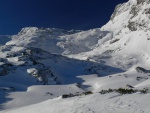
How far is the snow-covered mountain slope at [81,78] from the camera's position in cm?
2111

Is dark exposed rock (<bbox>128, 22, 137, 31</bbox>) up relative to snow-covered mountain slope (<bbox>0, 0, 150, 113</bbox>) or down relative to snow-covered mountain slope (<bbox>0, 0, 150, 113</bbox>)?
up

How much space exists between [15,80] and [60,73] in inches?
661

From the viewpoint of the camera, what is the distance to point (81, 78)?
7631 cm

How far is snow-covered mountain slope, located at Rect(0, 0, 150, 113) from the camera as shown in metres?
21.1

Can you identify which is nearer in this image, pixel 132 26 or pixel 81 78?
pixel 81 78

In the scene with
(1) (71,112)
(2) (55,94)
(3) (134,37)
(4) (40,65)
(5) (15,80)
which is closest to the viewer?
(1) (71,112)

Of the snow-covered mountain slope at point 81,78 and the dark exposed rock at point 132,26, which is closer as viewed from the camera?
the snow-covered mountain slope at point 81,78

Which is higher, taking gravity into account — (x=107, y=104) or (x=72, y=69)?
(x=72, y=69)

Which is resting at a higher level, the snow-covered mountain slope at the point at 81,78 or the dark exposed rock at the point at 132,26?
the dark exposed rock at the point at 132,26

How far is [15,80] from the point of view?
214ft

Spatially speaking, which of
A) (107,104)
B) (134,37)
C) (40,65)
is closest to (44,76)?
(40,65)

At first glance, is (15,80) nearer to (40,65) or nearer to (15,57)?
(40,65)

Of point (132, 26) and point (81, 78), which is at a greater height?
point (132, 26)

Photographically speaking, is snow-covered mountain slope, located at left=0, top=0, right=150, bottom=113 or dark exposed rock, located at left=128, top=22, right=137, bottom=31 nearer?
snow-covered mountain slope, located at left=0, top=0, right=150, bottom=113
